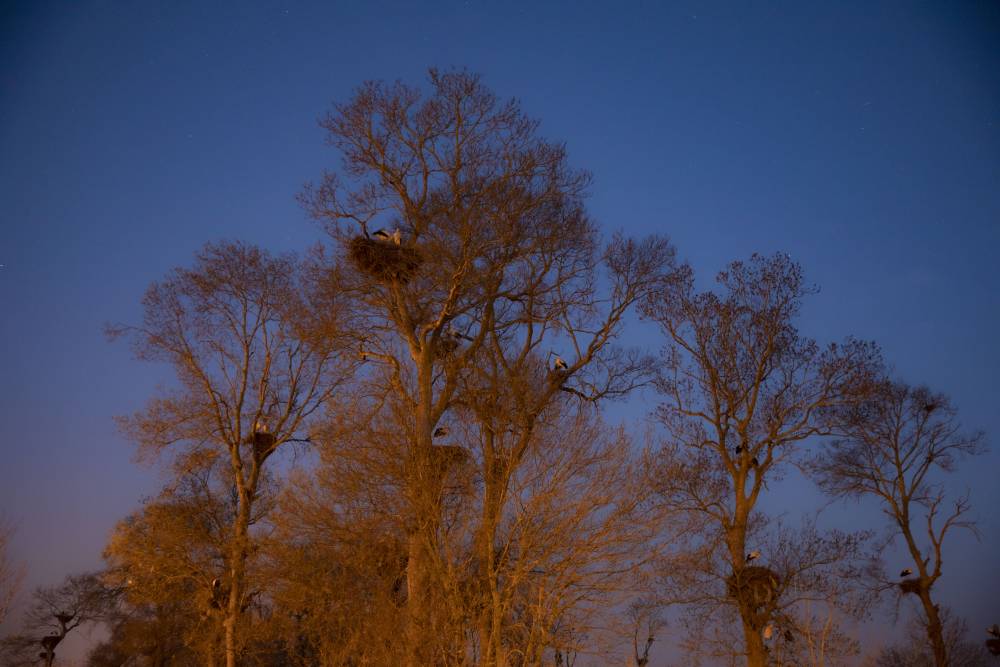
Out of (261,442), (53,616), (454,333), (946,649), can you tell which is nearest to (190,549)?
(261,442)

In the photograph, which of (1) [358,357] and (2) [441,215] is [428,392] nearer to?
(1) [358,357]

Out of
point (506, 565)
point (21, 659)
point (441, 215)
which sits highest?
point (441, 215)

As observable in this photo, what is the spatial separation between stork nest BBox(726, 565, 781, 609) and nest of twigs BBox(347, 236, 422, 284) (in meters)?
6.99

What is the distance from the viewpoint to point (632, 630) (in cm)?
727

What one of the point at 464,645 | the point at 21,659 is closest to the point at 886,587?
the point at 464,645

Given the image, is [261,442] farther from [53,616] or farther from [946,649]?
[946,649]

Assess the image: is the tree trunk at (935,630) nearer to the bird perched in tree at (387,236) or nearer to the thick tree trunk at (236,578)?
the bird perched in tree at (387,236)

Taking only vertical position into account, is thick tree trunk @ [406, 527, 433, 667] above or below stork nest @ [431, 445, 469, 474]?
below

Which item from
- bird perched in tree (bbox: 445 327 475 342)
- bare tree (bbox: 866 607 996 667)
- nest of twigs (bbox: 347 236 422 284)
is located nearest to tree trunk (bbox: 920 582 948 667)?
bare tree (bbox: 866 607 996 667)

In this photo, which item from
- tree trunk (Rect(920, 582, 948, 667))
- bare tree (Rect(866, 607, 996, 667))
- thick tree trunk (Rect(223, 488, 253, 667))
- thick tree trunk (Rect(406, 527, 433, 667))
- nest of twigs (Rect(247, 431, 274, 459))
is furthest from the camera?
bare tree (Rect(866, 607, 996, 667))

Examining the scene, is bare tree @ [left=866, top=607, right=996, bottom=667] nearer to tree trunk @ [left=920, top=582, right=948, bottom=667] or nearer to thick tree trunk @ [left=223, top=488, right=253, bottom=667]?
tree trunk @ [left=920, top=582, right=948, bottom=667]

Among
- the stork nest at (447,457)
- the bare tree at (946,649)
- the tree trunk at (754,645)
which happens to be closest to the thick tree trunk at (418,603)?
the stork nest at (447,457)

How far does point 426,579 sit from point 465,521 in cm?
94

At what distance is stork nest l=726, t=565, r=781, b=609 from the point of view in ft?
38.0
